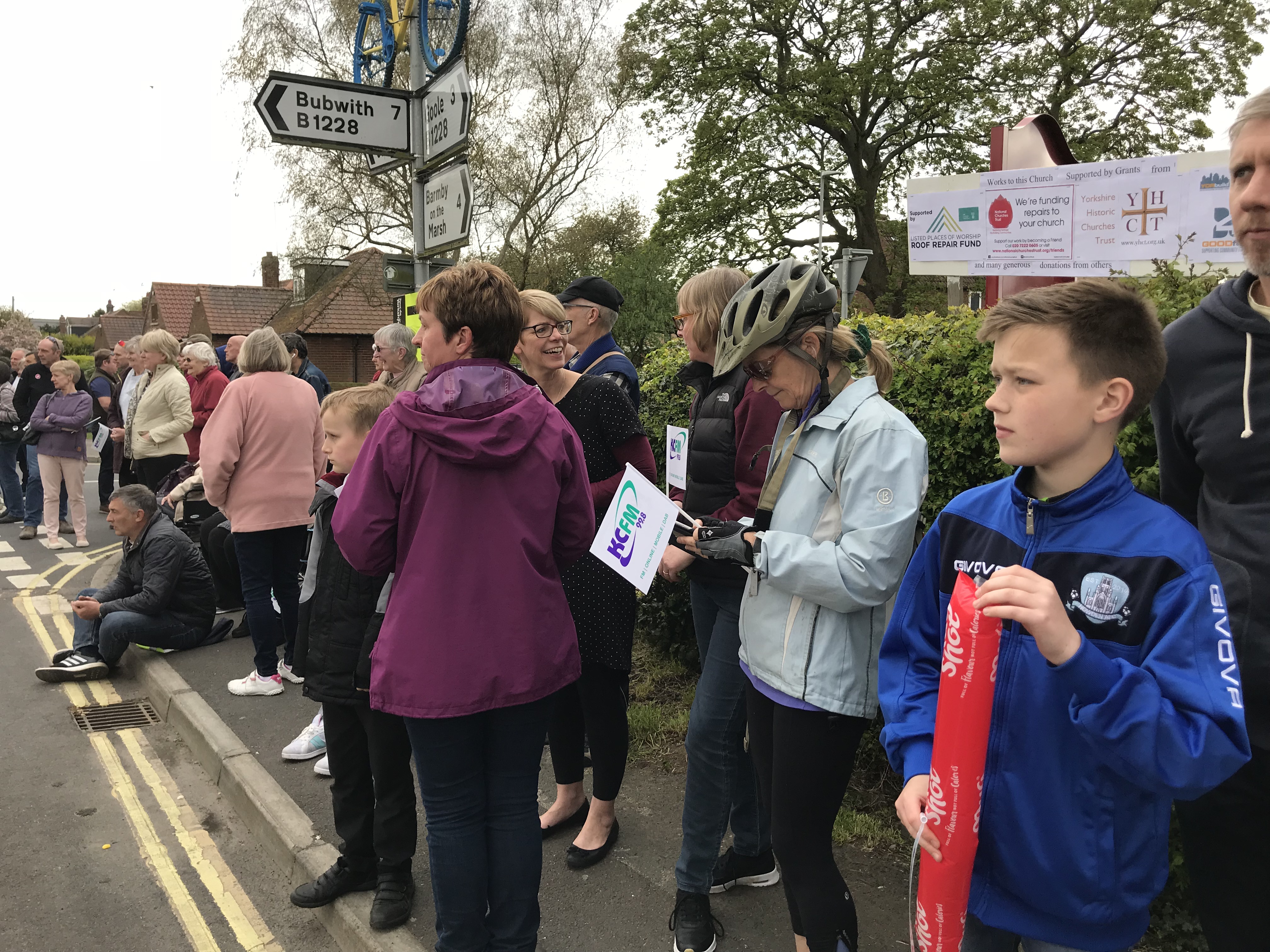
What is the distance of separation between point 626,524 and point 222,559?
5302 millimetres

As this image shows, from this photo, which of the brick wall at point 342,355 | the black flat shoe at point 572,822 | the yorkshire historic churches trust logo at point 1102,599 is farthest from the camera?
the brick wall at point 342,355

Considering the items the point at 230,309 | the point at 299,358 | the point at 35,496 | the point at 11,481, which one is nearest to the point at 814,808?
the point at 299,358

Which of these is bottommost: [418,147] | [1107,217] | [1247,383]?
[1247,383]

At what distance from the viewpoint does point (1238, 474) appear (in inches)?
67.9

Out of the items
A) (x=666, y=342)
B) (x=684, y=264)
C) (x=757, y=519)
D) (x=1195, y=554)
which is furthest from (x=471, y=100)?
(x=684, y=264)

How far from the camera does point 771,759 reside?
95.7 inches

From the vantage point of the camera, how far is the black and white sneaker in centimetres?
614

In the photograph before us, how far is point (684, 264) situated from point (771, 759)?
2399cm

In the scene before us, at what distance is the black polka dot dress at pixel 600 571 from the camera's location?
3449mm

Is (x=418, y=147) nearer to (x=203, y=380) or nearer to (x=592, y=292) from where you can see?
(x=592, y=292)

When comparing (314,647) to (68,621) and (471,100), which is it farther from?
(68,621)

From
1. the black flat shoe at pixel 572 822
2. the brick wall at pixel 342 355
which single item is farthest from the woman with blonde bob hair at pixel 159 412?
the brick wall at pixel 342 355

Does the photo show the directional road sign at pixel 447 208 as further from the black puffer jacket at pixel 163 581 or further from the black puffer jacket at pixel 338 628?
→ the black puffer jacket at pixel 163 581

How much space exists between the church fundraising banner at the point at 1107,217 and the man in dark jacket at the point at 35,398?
1048cm
